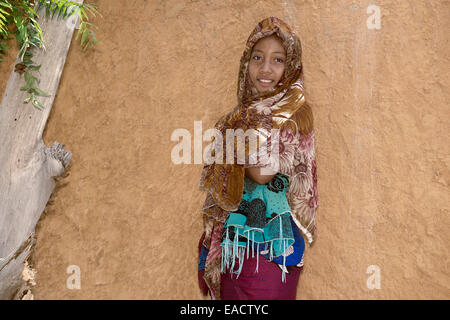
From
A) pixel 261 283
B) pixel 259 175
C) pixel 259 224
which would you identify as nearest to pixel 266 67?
pixel 259 175

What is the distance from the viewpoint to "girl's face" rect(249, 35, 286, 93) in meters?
2.08

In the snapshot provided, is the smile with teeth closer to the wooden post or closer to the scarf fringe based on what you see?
the scarf fringe

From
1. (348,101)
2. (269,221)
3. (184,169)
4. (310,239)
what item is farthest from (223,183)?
(348,101)

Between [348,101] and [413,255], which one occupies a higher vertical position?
[348,101]

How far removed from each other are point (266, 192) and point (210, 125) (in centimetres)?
94

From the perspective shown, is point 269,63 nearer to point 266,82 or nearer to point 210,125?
point 266,82

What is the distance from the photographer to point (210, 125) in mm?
2803

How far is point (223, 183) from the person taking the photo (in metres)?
1.98

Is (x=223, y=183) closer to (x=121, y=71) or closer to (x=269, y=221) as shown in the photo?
(x=269, y=221)

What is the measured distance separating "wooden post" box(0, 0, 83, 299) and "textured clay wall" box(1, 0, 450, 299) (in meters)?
0.54

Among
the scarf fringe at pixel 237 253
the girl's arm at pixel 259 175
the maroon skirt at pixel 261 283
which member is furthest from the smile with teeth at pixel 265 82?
the maroon skirt at pixel 261 283

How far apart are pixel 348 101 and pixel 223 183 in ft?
3.41

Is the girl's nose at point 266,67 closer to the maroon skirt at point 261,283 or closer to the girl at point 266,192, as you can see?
the girl at point 266,192

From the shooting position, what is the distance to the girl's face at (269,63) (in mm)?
2078
